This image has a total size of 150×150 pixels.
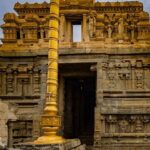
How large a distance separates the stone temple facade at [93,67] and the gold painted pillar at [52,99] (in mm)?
8185

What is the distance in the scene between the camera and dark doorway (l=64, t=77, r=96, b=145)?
82.2 feet

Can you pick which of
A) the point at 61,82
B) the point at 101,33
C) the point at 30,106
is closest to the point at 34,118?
the point at 30,106

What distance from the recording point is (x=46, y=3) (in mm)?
25766

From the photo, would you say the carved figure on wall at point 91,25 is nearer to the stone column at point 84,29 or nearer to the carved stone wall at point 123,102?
the stone column at point 84,29

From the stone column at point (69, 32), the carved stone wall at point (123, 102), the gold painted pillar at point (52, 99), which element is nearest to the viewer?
the gold painted pillar at point (52, 99)

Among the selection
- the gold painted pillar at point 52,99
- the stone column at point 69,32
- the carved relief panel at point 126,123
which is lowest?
the carved relief panel at point 126,123

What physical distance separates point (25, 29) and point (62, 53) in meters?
3.33

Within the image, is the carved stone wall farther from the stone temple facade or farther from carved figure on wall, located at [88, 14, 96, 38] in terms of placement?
carved figure on wall, located at [88, 14, 96, 38]

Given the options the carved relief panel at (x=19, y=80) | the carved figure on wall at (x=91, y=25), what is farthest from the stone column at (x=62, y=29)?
the carved relief panel at (x=19, y=80)

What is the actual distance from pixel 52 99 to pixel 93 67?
361 inches

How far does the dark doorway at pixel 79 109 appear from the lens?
986 inches

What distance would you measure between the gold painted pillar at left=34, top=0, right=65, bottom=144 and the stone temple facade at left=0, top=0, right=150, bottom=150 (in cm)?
818

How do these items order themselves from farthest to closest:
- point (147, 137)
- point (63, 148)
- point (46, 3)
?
point (46, 3) → point (147, 137) → point (63, 148)

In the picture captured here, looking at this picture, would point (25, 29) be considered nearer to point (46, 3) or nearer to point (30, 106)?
point (46, 3)
